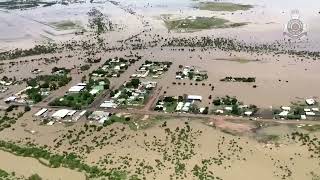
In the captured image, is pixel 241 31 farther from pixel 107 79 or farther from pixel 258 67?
pixel 107 79

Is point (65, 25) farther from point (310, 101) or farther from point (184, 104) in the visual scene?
point (310, 101)

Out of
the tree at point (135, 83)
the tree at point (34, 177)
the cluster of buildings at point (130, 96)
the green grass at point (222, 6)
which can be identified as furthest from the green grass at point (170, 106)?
the green grass at point (222, 6)

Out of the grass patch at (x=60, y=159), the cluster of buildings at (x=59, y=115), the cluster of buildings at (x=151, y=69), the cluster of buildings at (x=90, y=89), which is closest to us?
the grass patch at (x=60, y=159)

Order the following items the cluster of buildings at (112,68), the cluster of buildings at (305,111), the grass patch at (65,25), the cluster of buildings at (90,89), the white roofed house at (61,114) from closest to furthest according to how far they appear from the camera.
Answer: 1. the cluster of buildings at (305,111)
2. the white roofed house at (61,114)
3. the cluster of buildings at (90,89)
4. the cluster of buildings at (112,68)
5. the grass patch at (65,25)

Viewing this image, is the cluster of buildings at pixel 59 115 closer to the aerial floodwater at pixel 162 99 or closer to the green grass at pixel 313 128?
the aerial floodwater at pixel 162 99

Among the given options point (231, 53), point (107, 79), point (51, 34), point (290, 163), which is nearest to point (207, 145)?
point (290, 163)

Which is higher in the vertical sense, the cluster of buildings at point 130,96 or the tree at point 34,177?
the cluster of buildings at point 130,96
